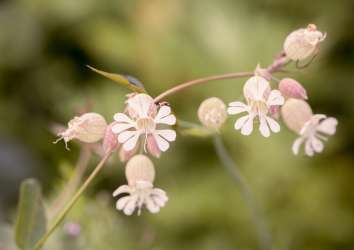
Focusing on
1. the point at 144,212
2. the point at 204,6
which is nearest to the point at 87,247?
the point at 144,212

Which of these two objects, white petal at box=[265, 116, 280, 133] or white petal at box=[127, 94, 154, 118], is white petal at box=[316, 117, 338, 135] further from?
white petal at box=[127, 94, 154, 118]

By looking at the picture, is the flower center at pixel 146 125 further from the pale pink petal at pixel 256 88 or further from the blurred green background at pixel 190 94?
the blurred green background at pixel 190 94

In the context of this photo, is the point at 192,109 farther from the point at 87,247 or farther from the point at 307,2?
the point at 87,247

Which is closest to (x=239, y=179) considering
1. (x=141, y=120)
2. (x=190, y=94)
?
(x=141, y=120)

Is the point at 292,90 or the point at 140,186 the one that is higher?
the point at 292,90

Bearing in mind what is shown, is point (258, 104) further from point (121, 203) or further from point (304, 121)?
point (121, 203)

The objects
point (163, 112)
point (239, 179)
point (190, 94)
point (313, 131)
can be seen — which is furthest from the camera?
point (190, 94)
